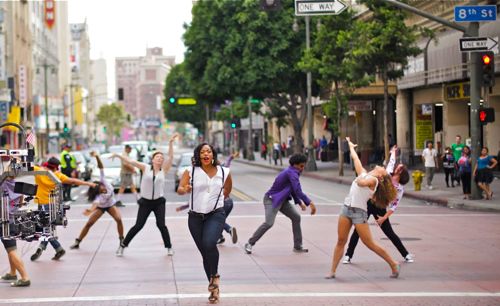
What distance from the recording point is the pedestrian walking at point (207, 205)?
35.0ft

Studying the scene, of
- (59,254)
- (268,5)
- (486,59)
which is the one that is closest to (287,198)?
(59,254)

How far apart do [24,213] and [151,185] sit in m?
3.78

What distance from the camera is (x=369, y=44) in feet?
117

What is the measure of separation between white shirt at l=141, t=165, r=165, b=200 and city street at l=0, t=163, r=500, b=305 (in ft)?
3.33

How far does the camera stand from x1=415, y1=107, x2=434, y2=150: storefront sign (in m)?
46.2

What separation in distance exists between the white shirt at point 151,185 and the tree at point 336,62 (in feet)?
78.1

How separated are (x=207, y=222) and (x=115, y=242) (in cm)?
719

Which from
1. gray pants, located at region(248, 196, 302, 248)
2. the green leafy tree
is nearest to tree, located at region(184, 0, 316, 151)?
gray pants, located at region(248, 196, 302, 248)

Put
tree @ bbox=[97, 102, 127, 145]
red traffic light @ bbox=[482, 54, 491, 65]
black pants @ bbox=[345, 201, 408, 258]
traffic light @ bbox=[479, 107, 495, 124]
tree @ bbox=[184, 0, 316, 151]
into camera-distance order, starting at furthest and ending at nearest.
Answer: tree @ bbox=[97, 102, 127, 145] < tree @ bbox=[184, 0, 316, 151] < traffic light @ bbox=[479, 107, 495, 124] < red traffic light @ bbox=[482, 54, 491, 65] < black pants @ bbox=[345, 201, 408, 258]

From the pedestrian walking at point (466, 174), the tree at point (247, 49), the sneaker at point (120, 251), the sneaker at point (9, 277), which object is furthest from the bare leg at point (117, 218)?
the tree at point (247, 49)

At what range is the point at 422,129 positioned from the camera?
4647 cm

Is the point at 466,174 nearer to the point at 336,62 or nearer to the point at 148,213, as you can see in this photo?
the point at 148,213

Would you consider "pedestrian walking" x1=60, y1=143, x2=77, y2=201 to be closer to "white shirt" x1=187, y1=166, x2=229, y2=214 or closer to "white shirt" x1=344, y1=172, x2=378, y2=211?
"white shirt" x1=344, y1=172, x2=378, y2=211

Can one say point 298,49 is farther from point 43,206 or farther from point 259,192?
point 43,206
